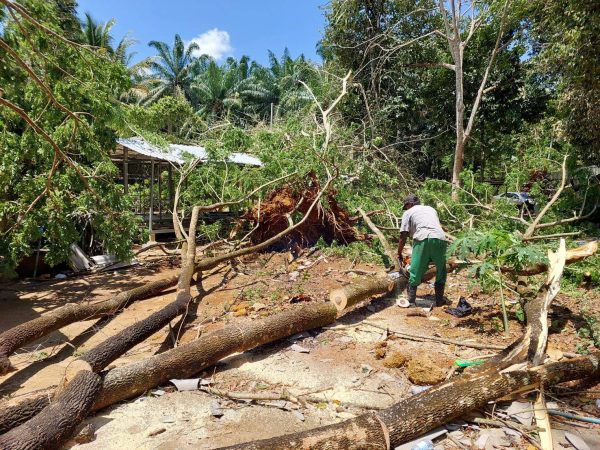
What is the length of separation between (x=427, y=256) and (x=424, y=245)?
14cm

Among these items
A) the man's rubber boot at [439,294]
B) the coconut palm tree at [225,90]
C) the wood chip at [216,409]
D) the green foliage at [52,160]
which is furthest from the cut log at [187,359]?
the coconut palm tree at [225,90]

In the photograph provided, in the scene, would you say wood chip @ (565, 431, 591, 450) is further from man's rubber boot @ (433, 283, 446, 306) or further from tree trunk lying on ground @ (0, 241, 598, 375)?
man's rubber boot @ (433, 283, 446, 306)

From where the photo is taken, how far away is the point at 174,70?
2636cm

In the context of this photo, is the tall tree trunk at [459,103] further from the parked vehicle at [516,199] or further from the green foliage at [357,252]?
the green foliage at [357,252]

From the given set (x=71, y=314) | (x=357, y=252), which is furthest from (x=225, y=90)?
(x=71, y=314)

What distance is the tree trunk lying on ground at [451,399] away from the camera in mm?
2246

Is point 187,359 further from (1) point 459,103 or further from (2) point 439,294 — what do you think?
(1) point 459,103

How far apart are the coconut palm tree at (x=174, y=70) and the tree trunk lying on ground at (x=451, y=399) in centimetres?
2588

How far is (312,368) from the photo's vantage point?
3.51 m

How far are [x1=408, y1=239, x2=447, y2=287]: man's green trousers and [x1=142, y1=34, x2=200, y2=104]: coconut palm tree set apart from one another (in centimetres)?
2413

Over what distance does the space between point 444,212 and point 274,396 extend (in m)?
5.73

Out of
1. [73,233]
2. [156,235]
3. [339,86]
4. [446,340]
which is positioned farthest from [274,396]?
[339,86]

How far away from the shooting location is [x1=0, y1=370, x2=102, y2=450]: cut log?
2.23 metres

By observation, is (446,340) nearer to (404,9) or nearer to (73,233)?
(73,233)
